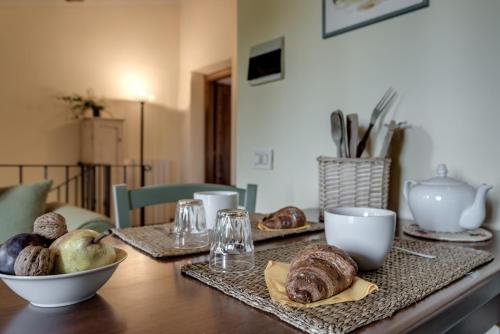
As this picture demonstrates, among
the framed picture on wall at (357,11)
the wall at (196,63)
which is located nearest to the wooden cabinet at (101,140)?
the wall at (196,63)

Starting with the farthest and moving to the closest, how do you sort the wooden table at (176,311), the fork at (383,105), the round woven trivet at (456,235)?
the fork at (383,105), the round woven trivet at (456,235), the wooden table at (176,311)

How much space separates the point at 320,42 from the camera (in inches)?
55.2

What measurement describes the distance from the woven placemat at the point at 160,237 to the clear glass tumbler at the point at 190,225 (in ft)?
0.09

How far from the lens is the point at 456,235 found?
0.85m

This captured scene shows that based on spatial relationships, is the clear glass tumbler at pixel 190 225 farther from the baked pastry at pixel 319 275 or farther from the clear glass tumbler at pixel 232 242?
the baked pastry at pixel 319 275

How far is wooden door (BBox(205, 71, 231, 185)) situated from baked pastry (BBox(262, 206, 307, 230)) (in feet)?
11.1

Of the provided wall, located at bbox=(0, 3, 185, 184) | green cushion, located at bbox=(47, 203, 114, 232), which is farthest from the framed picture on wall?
wall, located at bbox=(0, 3, 185, 184)

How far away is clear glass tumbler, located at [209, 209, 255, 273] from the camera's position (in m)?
0.60

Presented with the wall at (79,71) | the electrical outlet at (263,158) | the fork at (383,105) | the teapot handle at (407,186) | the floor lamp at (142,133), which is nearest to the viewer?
the teapot handle at (407,186)

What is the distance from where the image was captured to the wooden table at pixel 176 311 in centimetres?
39

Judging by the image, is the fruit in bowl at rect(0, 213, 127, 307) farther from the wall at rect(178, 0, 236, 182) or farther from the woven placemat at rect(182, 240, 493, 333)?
the wall at rect(178, 0, 236, 182)

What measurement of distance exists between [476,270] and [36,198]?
6.74 ft

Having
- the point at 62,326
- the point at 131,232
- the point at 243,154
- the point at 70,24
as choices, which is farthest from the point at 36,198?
the point at 70,24

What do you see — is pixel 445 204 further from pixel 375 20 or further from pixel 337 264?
pixel 375 20
